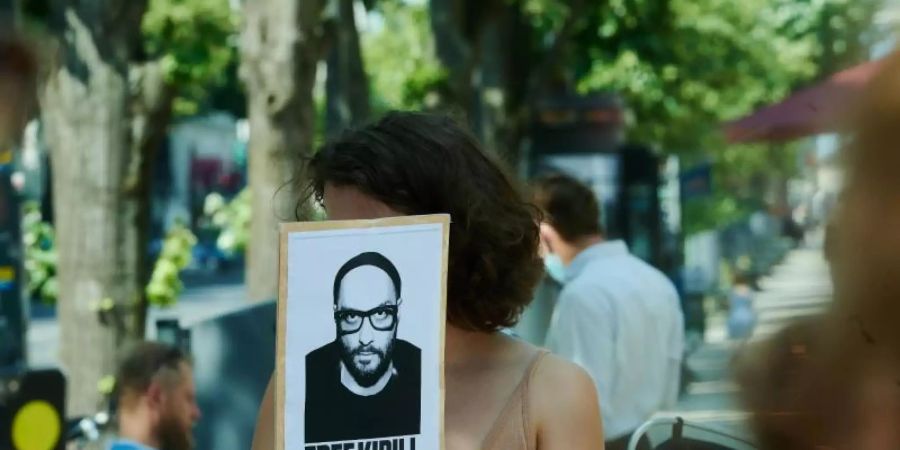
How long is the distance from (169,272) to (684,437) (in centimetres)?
651

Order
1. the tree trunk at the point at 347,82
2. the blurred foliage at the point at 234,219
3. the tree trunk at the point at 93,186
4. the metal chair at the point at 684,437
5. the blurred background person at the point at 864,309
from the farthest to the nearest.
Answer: the tree trunk at the point at 347,82 < the blurred foliage at the point at 234,219 < the tree trunk at the point at 93,186 < the metal chair at the point at 684,437 < the blurred background person at the point at 864,309

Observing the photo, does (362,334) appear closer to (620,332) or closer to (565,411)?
(565,411)

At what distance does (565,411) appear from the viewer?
7.10 ft

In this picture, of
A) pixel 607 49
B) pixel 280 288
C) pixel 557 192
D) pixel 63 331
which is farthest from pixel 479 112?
pixel 280 288

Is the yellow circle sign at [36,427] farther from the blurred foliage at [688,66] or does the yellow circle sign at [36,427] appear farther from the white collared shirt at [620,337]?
the blurred foliage at [688,66]

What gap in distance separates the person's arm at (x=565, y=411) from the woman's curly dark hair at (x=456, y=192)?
0.17 m

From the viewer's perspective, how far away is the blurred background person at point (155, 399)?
512 centimetres

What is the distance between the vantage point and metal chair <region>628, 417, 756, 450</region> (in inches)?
68.7

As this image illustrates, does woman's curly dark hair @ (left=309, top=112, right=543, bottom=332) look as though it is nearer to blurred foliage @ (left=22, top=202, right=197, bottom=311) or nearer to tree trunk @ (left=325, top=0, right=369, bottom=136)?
blurred foliage @ (left=22, top=202, right=197, bottom=311)

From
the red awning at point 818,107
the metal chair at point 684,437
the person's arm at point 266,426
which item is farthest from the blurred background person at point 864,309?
the person's arm at point 266,426

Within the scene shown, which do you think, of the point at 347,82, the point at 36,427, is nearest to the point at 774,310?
the point at 36,427

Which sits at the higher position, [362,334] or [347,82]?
[347,82]

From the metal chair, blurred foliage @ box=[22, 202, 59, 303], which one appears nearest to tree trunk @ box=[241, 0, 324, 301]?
blurred foliage @ box=[22, 202, 59, 303]

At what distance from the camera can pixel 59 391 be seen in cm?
321
